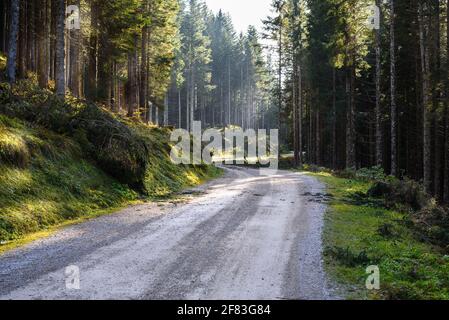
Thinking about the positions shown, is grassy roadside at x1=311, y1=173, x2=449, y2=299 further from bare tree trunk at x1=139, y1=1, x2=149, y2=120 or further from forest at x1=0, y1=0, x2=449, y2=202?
bare tree trunk at x1=139, y1=1, x2=149, y2=120

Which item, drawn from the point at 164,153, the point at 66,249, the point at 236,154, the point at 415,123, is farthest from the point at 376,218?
the point at 236,154

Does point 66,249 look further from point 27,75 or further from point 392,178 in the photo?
point 392,178

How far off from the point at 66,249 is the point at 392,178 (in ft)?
58.3

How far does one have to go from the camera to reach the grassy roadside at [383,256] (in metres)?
6.87

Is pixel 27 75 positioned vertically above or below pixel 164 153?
above

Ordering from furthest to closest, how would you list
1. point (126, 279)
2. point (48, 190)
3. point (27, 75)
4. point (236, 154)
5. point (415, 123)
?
point (236, 154) < point (415, 123) < point (27, 75) < point (48, 190) < point (126, 279)

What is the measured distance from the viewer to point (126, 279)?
6.90 meters

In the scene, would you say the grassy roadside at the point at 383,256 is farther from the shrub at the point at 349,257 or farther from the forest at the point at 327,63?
the forest at the point at 327,63

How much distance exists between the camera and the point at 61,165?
45.3ft

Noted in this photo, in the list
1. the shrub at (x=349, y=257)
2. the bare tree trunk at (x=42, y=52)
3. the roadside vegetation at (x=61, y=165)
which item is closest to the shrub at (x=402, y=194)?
the shrub at (x=349, y=257)

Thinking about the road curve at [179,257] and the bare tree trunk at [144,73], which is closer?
the road curve at [179,257]

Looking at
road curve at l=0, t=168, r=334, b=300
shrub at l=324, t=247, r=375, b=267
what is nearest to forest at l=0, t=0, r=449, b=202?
road curve at l=0, t=168, r=334, b=300

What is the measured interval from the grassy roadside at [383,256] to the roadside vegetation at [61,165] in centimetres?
717

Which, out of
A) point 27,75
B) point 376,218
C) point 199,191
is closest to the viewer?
point 376,218
